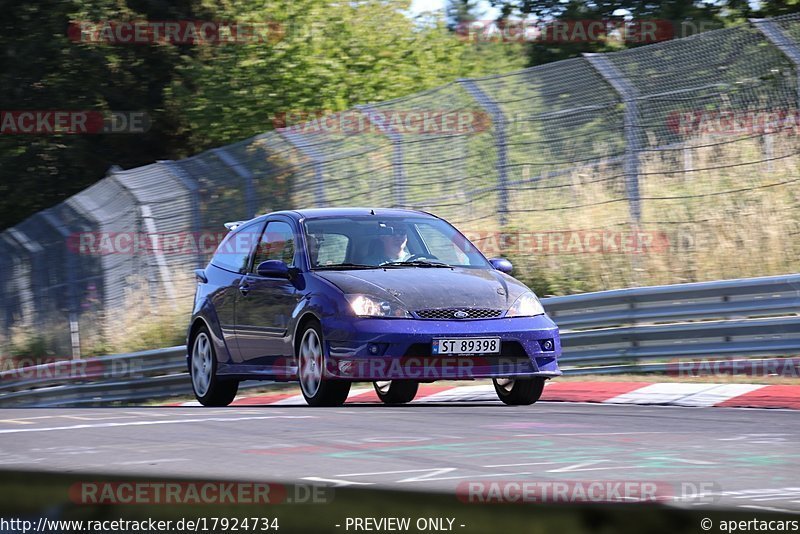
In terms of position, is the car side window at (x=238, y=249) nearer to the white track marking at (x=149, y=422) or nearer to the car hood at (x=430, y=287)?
the car hood at (x=430, y=287)

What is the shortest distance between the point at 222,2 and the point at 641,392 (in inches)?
801

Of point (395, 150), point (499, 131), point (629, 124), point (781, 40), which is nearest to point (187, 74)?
point (395, 150)

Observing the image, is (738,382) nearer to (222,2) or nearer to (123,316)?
(123,316)

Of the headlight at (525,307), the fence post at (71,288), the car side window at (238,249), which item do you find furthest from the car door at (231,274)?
the fence post at (71,288)

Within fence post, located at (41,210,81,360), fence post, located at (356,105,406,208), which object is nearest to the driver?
fence post, located at (356,105,406,208)

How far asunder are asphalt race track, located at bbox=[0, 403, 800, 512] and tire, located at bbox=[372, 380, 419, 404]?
166cm

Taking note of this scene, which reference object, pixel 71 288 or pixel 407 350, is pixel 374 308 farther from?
pixel 71 288

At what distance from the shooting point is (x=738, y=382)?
38.0 ft

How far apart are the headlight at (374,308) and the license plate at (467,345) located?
11.9 inches

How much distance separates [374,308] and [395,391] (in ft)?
7.35

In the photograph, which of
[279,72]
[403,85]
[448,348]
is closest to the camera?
[448,348]

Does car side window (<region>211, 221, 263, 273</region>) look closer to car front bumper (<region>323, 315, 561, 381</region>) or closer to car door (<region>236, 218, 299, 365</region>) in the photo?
car door (<region>236, 218, 299, 365</region>)

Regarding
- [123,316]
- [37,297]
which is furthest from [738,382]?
[37,297]

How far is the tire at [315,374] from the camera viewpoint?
988 centimetres
